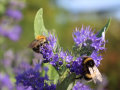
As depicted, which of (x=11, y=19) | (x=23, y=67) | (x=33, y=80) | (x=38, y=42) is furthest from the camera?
(x=11, y=19)

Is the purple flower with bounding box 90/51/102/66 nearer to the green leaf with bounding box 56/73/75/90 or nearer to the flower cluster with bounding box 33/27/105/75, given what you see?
the flower cluster with bounding box 33/27/105/75

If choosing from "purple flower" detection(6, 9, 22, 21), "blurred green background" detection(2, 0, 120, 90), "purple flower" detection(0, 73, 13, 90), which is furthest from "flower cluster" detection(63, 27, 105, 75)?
"blurred green background" detection(2, 0, 120, 90)

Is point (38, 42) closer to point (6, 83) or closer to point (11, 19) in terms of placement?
point (6, 83)

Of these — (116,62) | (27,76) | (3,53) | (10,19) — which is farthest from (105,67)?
(27,76)

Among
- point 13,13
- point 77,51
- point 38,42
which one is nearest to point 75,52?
point 77,51

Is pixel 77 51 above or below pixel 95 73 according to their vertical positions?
above

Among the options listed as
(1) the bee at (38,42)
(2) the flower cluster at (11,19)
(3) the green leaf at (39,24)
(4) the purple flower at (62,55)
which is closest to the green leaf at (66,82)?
(4) the purple flower at (62,55)

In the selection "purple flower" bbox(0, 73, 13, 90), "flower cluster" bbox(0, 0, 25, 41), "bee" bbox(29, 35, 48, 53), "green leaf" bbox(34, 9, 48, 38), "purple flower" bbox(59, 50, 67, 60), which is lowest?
"purple flower" bbox(0, 73, 13, 90)

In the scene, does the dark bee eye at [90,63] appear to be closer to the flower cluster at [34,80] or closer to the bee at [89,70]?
the bee at [89,70]
